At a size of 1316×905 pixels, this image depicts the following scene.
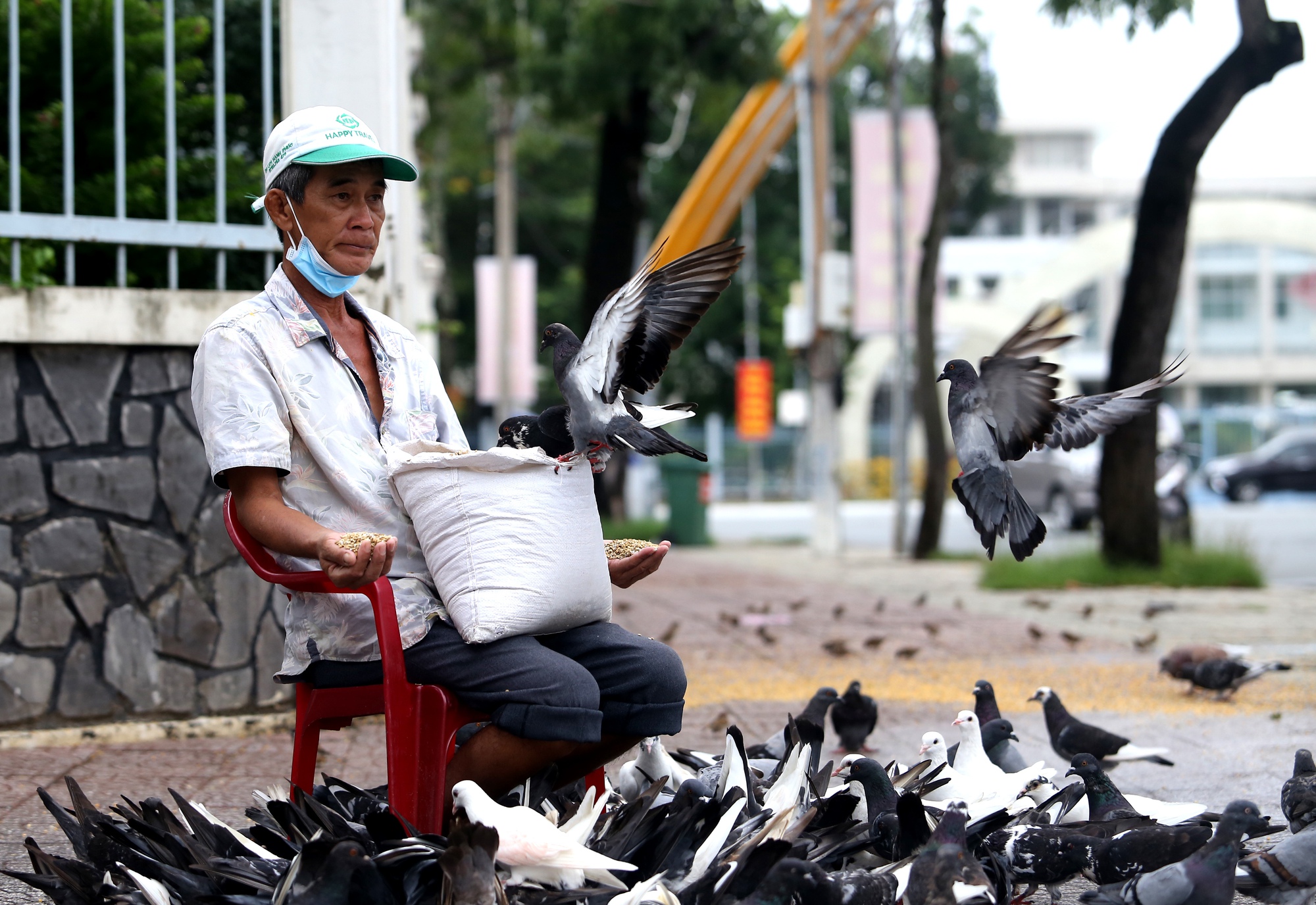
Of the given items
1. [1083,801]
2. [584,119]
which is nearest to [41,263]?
[1083,801]

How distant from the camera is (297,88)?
200 inches

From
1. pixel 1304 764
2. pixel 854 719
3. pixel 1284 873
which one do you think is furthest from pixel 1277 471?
pixel 1284 873

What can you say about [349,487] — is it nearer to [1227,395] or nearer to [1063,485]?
[1063,485]

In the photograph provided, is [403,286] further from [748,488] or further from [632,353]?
[748,488]

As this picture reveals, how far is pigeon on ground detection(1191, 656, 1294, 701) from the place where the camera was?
5.90 m

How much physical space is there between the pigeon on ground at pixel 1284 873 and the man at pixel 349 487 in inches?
49.5

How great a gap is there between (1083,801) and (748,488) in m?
36.4

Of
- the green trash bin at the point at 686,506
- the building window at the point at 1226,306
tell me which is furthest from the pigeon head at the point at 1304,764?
the building window at the point at 1226,306

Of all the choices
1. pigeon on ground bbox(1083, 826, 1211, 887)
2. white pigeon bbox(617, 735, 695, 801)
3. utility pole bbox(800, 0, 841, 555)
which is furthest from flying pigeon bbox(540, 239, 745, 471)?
utility pole bbox(800, 0, 841, 555)

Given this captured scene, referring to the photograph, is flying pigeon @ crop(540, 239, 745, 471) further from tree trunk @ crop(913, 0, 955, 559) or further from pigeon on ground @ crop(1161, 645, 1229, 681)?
tree trunk @ crop(913, 0, 955, 559)

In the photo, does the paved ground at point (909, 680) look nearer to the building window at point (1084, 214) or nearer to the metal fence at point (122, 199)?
the metal fence at point (122, 199)

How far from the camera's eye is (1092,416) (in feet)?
10.8

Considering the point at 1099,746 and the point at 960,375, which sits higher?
the point at 960,375

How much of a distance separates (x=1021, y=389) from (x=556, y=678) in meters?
1.19
